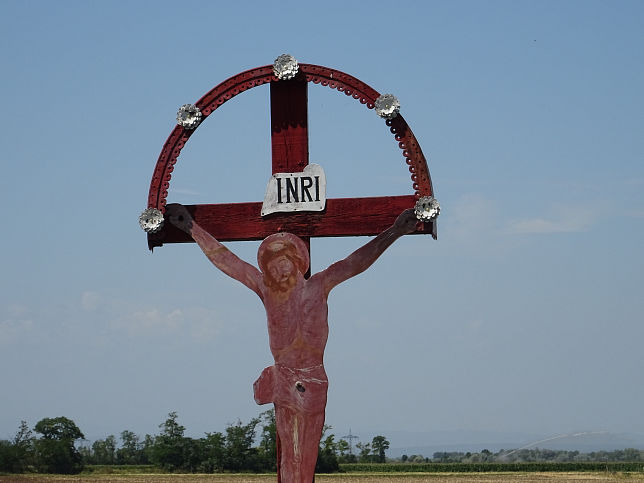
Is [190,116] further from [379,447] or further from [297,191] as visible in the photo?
[379,447]

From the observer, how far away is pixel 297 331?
11.2 m

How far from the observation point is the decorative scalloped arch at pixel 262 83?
452 inches

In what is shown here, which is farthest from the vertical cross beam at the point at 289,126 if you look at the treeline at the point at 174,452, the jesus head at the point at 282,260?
the treeline at the point at 174,452

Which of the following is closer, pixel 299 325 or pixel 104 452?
pixel 299 325

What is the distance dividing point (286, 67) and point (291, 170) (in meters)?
1.04

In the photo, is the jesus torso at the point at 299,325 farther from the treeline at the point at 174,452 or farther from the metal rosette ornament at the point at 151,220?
the treeline at the point at 174,452

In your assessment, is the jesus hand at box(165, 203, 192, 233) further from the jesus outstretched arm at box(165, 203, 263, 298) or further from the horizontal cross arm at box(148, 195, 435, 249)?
the horizontal cross arm at box(148, 195, 435, 249)

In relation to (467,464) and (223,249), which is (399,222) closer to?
(223,249)

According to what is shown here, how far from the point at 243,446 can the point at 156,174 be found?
36902 mm

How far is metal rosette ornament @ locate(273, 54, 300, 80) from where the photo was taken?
11.8 metres

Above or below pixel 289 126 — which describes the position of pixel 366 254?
below

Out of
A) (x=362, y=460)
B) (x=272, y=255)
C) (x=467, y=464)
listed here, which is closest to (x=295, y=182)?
(x=272, y=255)

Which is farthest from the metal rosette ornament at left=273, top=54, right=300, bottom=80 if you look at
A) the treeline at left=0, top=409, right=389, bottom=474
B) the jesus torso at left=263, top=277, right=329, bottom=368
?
the treeline at left=0, top=409, right=389, bottom=474

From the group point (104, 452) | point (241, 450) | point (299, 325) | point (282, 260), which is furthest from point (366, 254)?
point (104, 452)
